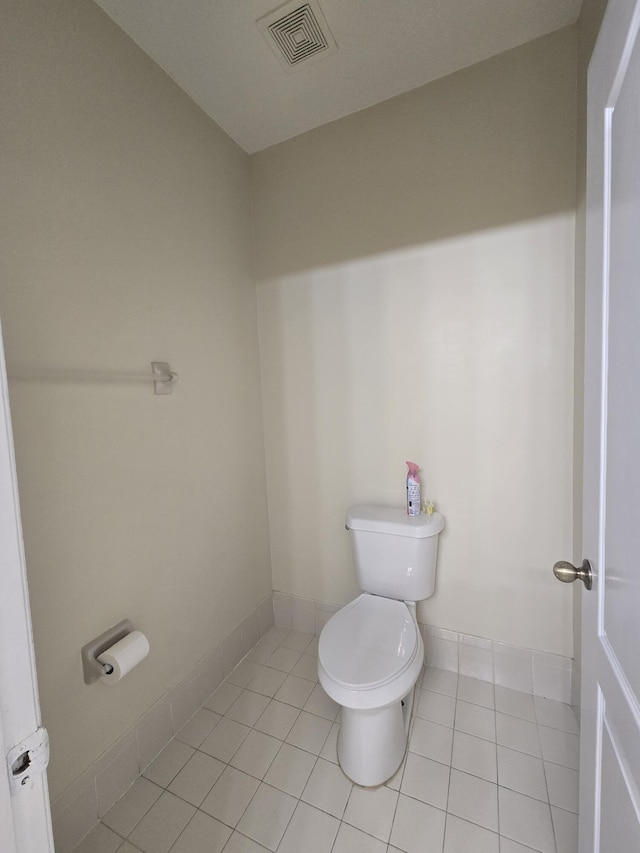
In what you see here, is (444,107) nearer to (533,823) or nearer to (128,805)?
(533,823)

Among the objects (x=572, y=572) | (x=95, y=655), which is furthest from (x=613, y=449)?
(x=95, y=655)

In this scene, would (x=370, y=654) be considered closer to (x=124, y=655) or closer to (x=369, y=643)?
(x=369, y=643)

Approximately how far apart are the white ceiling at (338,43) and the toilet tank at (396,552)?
176 centimetres

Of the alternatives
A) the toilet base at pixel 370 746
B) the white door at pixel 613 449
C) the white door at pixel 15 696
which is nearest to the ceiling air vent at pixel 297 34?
the white door at pixel 613 449

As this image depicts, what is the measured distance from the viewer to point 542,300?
1.34m

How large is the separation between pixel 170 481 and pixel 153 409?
28 centimetres

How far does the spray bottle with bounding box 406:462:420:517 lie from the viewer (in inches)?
59.0

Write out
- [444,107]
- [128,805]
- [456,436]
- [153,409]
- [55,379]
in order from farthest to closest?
[456,436] → [444,107] → [153,409] → [128,805] → [55,379]

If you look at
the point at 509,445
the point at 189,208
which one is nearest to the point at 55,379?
the point at 189,208

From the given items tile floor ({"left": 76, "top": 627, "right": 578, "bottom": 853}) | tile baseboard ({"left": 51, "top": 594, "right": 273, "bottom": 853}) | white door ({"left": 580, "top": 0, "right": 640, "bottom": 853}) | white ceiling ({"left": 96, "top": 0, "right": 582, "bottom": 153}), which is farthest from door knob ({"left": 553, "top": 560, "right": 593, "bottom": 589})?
white ceiling ({"left": 96, "top": 0, "right": 582, "bottom": 153})

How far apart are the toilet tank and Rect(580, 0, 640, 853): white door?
666 mm

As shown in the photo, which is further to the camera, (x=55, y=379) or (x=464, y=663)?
(x=464, y=663)

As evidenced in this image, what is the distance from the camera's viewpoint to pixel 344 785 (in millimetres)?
1161

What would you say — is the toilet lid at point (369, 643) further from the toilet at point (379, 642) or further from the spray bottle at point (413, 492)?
the spray bottle at point (413, 492)
